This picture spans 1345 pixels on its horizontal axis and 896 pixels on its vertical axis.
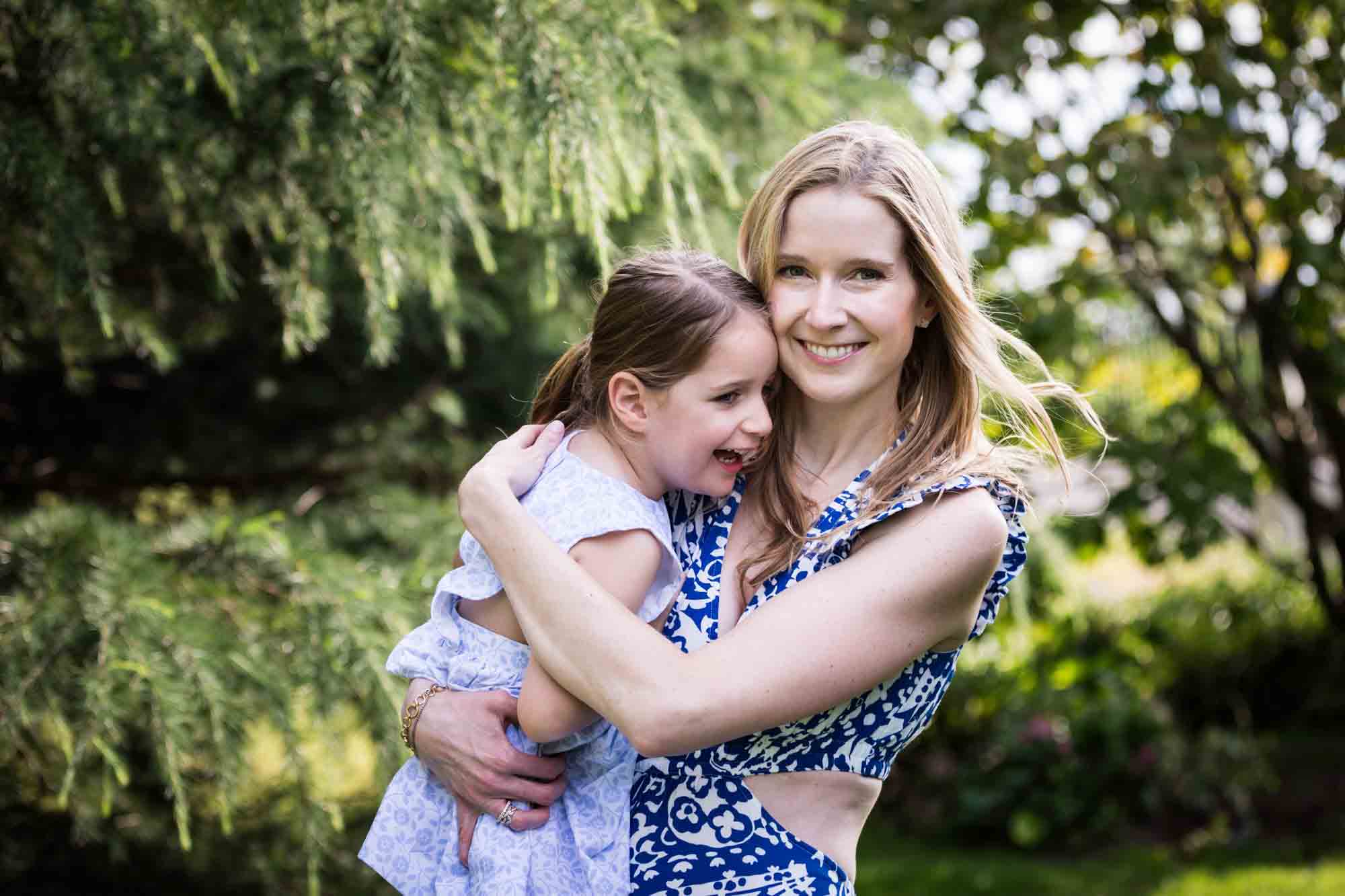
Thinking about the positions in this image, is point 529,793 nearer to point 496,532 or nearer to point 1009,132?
point 496,532

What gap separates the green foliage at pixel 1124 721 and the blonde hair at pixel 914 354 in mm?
3251

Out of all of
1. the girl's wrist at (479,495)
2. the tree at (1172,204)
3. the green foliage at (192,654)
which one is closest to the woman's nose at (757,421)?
the girl's wrist at (479,495)

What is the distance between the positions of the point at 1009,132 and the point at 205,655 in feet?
12.3

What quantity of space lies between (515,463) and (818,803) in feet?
1.98

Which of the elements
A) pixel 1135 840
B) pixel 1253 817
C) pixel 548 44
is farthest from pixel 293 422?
pixel 1253 817

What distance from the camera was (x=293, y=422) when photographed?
14.7ft

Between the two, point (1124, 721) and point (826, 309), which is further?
point (1124, 721)

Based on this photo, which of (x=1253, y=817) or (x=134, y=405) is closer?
(x=134, y=405)

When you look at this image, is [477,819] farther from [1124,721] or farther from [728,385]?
[1124,721]

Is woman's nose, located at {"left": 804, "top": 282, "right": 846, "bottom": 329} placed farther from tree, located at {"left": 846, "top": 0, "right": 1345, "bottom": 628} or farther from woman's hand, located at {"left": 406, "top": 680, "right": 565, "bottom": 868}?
tree, located at {"left": 846, "top": 0, "right": 1345, "bottom": 628}

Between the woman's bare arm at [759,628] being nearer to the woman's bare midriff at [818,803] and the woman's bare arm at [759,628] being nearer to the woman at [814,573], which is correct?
the woman at [814,573]

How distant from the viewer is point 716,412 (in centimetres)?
166

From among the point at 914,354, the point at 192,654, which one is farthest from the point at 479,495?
the point at 192,654

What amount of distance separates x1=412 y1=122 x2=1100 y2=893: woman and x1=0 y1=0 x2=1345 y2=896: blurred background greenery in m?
0.33
